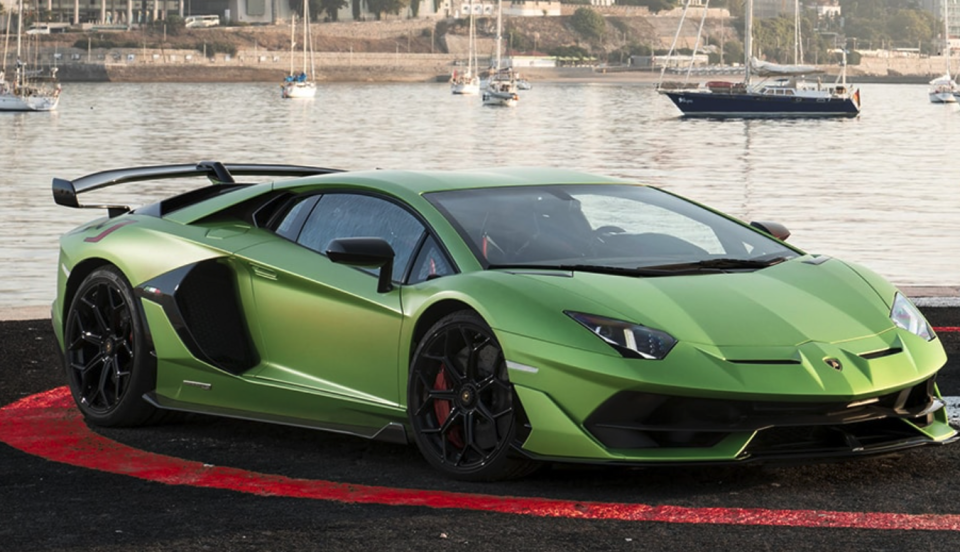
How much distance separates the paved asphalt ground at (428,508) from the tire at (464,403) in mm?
78

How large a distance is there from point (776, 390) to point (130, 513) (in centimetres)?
201

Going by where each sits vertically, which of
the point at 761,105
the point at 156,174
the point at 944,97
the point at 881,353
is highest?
the point at 944,97

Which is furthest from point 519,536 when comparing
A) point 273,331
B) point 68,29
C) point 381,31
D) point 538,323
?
point 381,31

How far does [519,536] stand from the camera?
14.9 ft

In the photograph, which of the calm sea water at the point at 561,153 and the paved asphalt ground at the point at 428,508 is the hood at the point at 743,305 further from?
the calm sea water at the point at 561,153

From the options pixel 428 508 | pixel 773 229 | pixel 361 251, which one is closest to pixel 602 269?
pixel 361 251

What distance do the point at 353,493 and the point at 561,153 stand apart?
165ft

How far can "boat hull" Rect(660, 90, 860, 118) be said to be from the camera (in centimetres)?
8331

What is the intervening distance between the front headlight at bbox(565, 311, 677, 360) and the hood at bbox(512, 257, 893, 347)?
1.3 inches

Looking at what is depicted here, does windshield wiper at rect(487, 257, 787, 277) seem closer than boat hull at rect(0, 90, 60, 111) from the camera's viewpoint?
Yes

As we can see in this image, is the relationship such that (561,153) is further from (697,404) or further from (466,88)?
(466,88)

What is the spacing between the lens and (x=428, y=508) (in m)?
4.88

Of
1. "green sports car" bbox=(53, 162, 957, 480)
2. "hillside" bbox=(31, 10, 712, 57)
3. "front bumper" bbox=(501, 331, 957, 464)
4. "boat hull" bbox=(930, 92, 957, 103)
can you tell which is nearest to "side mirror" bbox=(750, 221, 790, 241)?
"green sports car" bbox=(53, 162, 957, 480)

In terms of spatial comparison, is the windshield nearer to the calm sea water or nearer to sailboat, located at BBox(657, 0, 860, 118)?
the calm sea water
